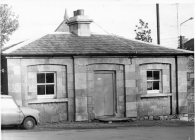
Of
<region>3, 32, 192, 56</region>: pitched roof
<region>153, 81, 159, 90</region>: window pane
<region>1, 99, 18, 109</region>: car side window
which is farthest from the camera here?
<region>153, 81, 159, 90</region>: window pane

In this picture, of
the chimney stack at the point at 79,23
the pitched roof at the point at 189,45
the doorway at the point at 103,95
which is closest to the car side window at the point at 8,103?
the doorway at the point at 103,95

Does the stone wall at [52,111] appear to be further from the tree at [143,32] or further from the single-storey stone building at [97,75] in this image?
the tree at [143,32]

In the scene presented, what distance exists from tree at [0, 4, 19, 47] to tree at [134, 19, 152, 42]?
313 centimetres

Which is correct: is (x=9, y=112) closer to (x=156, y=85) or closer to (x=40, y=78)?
(x=40, y=78)

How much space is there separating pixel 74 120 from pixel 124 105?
53.5 inches

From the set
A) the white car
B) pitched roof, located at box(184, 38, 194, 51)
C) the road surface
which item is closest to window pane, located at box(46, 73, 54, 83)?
the white car

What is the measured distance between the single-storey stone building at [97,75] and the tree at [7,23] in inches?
15.2

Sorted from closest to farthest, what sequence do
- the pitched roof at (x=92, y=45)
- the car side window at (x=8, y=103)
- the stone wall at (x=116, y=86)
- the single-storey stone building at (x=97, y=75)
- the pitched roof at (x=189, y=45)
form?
the car side window at (x=8, y=103), the stone wall at (x=116, y=86), the single-storey stone building at (x=97, y=75), the pitched roof at (x=92, y=45), the pitched roof at (x=189, y=45)

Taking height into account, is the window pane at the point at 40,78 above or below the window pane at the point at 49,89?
above

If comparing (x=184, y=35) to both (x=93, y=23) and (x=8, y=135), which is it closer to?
(x=93, y=23)

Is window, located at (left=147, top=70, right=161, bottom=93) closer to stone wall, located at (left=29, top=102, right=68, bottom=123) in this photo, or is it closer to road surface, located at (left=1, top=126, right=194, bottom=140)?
road surface, located at (left=1, top=126, right=194, bottom=140)

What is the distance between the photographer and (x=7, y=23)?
30.5 ft

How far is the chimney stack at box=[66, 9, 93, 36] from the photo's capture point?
31.7 ft

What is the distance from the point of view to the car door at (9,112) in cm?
905
